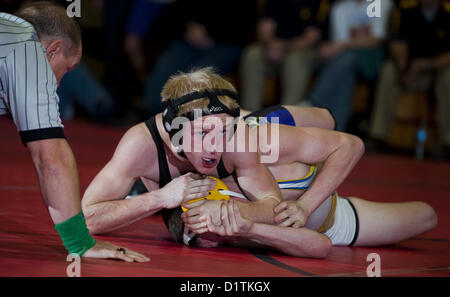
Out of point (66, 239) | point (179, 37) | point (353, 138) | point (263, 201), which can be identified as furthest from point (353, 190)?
point (179, 37)

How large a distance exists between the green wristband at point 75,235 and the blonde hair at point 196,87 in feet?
1.98

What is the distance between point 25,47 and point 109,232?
110 cm

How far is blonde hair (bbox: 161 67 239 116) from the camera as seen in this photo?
2549 mm

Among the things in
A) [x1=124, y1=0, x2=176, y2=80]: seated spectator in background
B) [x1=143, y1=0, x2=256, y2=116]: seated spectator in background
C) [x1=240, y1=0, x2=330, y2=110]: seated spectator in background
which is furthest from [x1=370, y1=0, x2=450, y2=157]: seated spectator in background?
[x1=124, y1=0, x2=176, y2=80]: seated spectator in background

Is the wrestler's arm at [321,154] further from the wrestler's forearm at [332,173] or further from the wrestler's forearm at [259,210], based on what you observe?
the wrestler's forearm at [259,210]

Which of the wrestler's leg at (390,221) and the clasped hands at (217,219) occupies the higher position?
the clasped hands at (217,219)

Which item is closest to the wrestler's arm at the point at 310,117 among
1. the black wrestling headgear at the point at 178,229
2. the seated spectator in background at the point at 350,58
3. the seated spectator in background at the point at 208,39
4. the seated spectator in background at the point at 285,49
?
the black wrestling headgear at the point at 178,229

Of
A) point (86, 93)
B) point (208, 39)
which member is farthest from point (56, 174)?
point (86, 93)

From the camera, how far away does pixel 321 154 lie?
293 cm

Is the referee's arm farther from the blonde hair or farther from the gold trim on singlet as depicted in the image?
the gold trim on singlet

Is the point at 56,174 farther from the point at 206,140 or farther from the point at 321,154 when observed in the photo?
the point at 321,154

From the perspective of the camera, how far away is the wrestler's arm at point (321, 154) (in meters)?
2.79

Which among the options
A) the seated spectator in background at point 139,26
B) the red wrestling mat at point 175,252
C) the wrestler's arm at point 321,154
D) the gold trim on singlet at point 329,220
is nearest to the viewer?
the red wrestling mat at point 175,252

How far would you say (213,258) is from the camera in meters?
2.54
